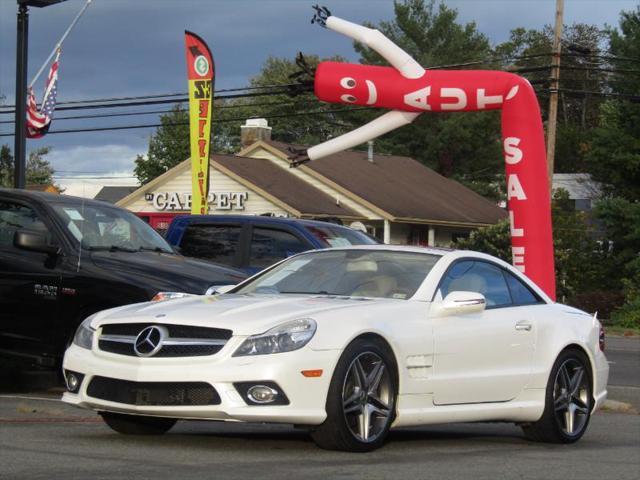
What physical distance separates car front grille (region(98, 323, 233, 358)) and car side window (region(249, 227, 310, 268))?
8069 mm

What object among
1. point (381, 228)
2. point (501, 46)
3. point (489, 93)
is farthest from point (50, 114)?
point (501, 46)

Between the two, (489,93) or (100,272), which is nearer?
(100,272)

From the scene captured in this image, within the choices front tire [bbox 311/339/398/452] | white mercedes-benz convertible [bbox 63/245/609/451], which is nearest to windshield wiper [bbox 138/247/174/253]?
white mercedes-benz convertible [bbox 63/245/609/451]

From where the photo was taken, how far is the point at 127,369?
8219 mm

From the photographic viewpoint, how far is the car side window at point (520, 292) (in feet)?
33.2

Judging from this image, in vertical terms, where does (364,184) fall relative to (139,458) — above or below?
above

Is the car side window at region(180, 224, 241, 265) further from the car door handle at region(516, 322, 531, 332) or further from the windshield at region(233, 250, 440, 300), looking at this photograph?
the car door handle at region(516, 322, 531, 332)

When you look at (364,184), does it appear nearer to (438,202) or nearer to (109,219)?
(438,202)

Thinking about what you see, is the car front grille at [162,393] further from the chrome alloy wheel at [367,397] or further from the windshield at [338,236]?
the windshield at [338,236]

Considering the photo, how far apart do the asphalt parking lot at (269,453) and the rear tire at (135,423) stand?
0.27 feet

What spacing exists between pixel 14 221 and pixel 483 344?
18.5ft

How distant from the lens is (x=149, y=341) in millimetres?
8227

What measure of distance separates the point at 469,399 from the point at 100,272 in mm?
4340

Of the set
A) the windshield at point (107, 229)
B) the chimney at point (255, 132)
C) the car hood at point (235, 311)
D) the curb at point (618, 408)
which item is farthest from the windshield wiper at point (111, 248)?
the chimney at point (255, 132)
